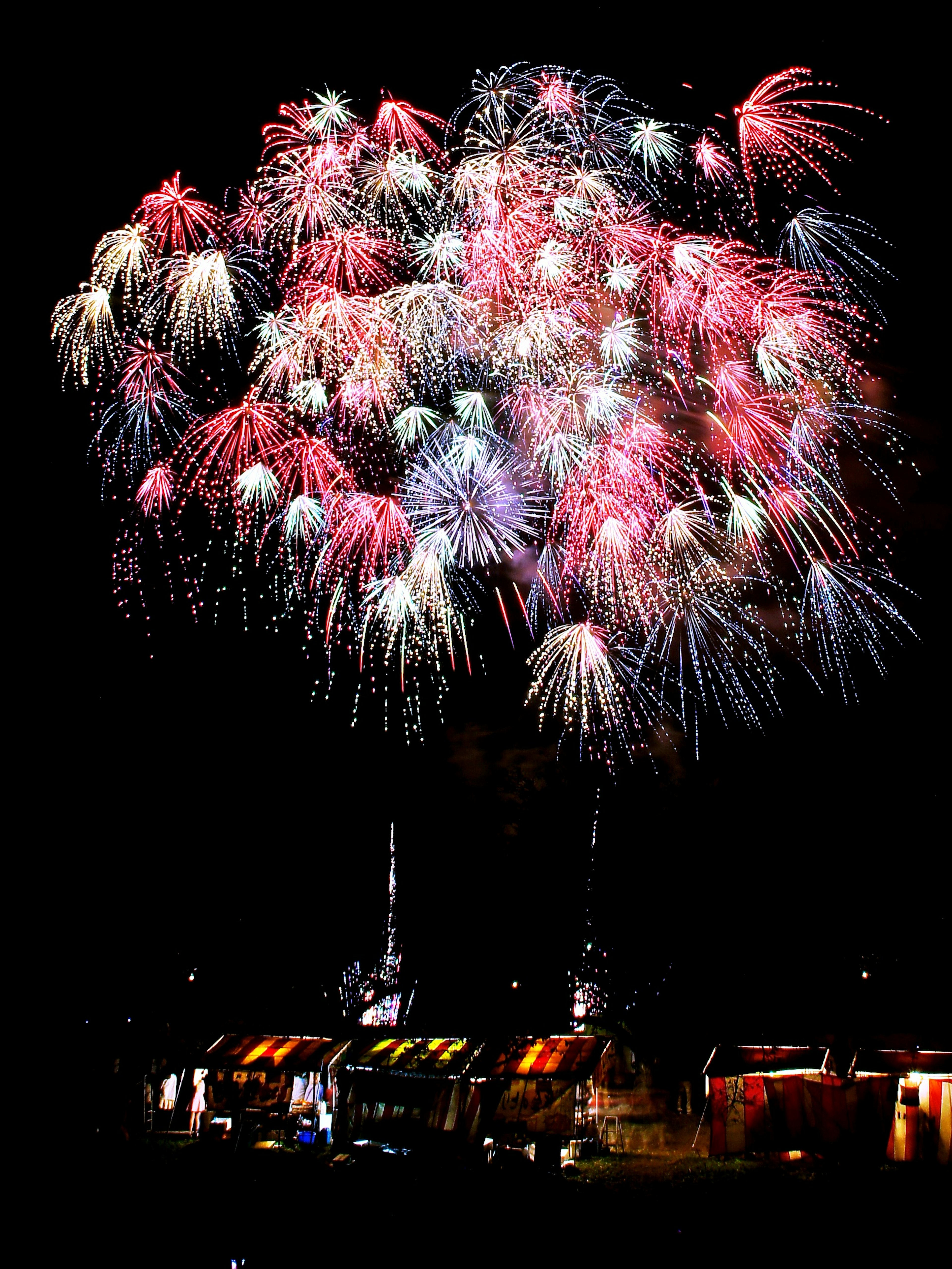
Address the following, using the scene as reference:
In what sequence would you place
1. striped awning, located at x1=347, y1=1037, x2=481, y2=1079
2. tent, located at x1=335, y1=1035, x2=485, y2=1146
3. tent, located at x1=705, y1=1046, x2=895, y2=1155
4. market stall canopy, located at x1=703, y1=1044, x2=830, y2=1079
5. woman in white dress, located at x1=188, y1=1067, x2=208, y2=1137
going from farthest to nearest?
woman in white dress, located at x1=188, y1=1067, x2=208, y2=1137, tent, located at x1=335, y1=1035, x2=485, y2=1146, striped awning, located at x1=347, y1=1037, x2=481, y2=1079, market stall canopy, located at x1=703, y1=1044, x2=830, y2=1079, tent, located at x1=705, y1=1046, x2=895, y2=1155

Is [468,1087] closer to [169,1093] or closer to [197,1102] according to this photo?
[197,1102]

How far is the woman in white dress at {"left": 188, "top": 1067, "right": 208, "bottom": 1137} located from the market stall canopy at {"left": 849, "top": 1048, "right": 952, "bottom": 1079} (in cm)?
1602

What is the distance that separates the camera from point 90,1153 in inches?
559

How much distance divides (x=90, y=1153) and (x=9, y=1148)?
3.07 metres

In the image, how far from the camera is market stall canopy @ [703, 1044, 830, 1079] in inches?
786

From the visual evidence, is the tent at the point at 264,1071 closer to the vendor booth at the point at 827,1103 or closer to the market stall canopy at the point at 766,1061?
the market stall canopy at the point at 766,1061

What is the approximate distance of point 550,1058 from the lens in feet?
64.0

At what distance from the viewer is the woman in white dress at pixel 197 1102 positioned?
26750 mm

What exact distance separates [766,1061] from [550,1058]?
451 cm

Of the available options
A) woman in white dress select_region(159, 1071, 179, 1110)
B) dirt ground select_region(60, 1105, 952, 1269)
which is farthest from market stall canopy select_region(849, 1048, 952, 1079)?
woman in white dress select_region(159, 1071, 179, 1110)

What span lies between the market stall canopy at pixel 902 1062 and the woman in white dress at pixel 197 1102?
16.0 meters

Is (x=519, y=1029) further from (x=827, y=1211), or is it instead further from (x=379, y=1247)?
(x=379, y=1247)

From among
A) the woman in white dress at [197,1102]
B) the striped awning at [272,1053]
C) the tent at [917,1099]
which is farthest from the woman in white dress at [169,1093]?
the tent at [917,1099]

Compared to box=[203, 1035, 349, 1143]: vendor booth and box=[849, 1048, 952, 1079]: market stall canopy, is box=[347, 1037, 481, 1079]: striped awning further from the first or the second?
box=[849, 1048, 952, 1079]: market stall canopy
